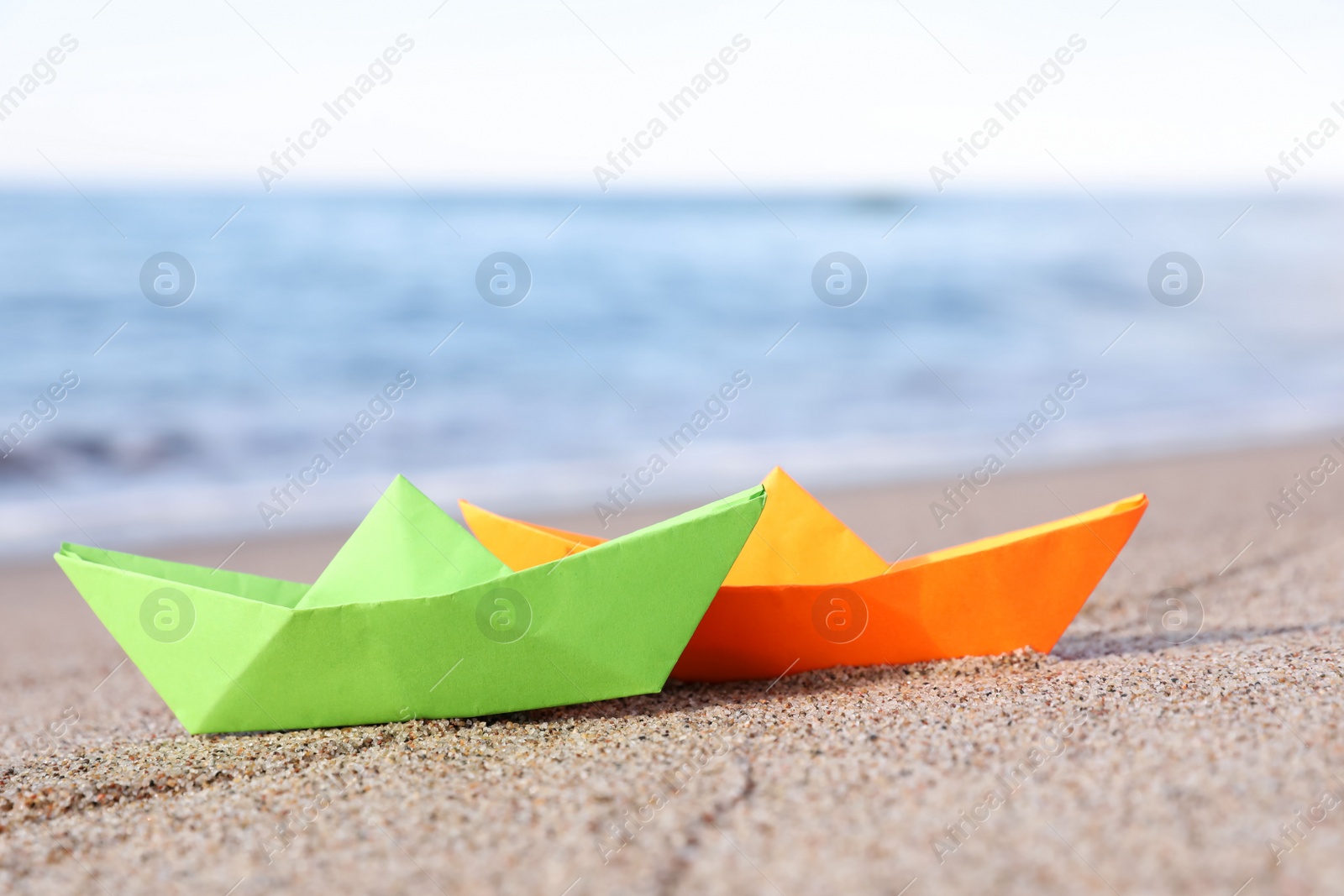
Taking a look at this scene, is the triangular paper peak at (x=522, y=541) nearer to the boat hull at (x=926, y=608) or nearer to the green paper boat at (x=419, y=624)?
the green paper boat at (x=419, y=624)

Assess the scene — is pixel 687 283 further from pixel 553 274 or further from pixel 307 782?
pixel 307 782

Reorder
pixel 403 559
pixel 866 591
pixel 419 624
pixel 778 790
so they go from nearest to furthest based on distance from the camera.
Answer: pixel 778 790
pixel 419 624
pixel 403 559
pixel 866 591

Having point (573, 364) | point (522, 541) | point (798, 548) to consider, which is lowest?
point (522, 541)

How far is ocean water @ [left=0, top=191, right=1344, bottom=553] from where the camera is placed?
6.98m

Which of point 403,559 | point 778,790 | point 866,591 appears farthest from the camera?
point 866,591

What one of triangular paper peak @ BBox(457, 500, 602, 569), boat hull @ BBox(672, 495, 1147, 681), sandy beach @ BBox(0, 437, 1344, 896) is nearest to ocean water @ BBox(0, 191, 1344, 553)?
triangular paper peak @ BBox(457, 500, 602, 569)

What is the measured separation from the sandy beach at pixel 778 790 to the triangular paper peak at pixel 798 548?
21 cm

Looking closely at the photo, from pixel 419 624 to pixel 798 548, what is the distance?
0.79 metres

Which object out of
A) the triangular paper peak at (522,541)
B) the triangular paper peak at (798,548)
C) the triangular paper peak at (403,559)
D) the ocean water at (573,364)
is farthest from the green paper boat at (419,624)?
the ocean water at (573,364)

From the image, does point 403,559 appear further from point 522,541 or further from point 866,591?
point 866,591

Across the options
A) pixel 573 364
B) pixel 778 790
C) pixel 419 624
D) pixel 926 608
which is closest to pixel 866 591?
pixel 926 608

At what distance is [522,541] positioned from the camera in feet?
6.80

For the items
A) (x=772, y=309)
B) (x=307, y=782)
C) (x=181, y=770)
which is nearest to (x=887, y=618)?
(x=307, y=782)

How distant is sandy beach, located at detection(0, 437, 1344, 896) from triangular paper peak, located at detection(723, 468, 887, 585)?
0.68ft
